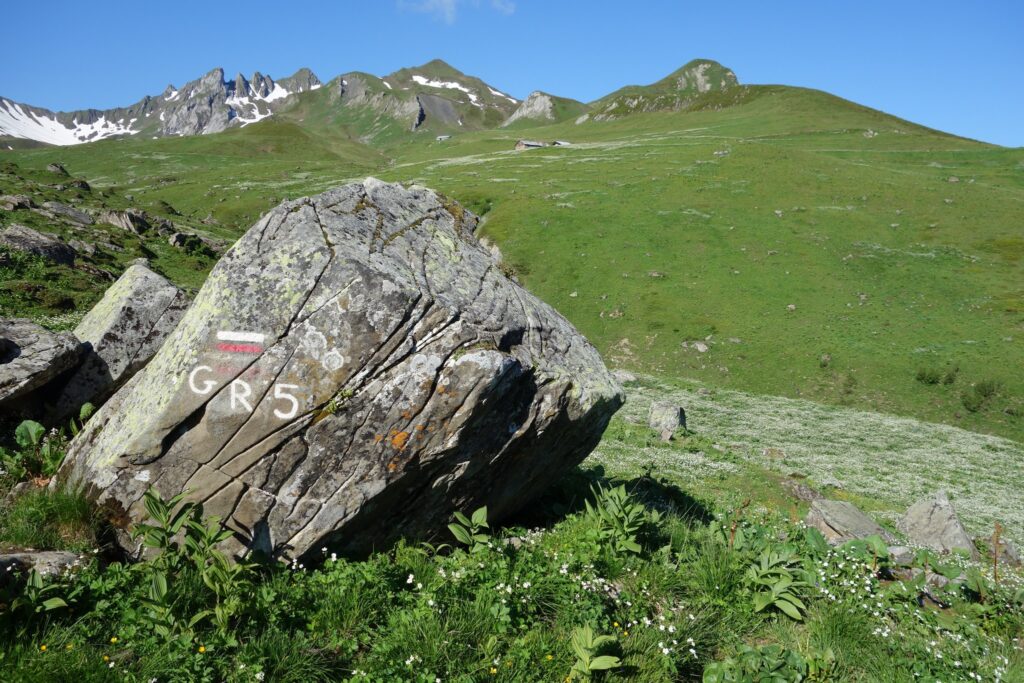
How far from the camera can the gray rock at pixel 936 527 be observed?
1612 centimetres

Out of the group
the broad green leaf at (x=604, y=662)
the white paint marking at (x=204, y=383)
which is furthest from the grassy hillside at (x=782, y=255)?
the white paint marking at (x=204, y=383)

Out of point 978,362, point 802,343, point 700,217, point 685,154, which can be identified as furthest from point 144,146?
point 978,362

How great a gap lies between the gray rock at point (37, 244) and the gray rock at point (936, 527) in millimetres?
42843

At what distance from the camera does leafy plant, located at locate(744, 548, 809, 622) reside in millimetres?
7232

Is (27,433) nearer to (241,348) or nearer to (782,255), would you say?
(241,348)

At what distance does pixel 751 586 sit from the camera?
768cm

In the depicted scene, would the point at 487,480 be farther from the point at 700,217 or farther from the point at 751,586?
the point at 700,217

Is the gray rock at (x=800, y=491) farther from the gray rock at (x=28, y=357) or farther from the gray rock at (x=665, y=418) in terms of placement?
the gray rock at (x=28, y=357)

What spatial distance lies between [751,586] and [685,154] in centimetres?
9979

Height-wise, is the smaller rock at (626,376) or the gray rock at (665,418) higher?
the gray rock at (665,418)

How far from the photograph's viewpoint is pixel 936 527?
16938mm

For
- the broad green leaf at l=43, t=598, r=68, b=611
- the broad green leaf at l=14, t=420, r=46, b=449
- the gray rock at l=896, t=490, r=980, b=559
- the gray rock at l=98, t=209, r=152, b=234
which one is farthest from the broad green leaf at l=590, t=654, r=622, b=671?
the gray rock at l=98, t=209, r=152, b=234

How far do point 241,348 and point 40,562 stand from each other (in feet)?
10.0

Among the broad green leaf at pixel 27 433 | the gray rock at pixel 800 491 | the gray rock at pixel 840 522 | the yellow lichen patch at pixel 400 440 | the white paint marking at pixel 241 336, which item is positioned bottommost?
the gray rock at pixel 800 491
